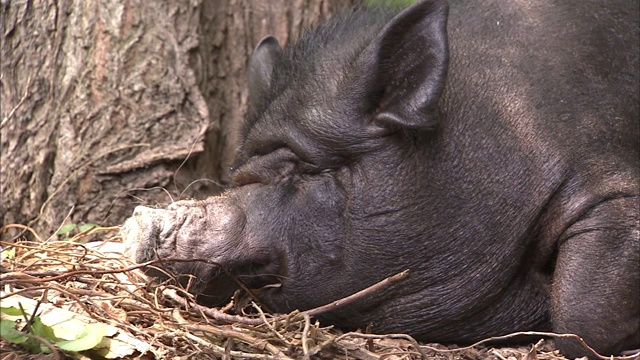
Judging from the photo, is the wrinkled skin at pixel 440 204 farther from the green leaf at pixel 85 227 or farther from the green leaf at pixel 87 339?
the green leaf at pixel 85 227

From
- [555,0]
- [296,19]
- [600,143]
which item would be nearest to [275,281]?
[600,143]

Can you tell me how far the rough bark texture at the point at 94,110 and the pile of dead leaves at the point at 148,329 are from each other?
39.4 inches

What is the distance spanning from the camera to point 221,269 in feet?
12.2

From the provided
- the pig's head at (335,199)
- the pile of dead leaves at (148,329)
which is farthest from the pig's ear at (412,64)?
the pile of dead leaves at (148,329)

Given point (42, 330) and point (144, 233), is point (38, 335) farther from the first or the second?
point (144, 233)

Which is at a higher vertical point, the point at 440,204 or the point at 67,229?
the point at 440,204

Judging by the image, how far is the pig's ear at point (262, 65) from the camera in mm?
4465

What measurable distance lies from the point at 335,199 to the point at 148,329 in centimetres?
87

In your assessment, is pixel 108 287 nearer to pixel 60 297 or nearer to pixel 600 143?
pixel 60 297

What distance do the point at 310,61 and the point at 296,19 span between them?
4.89 ft

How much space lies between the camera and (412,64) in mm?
3666

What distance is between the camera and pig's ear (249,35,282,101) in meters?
4.46

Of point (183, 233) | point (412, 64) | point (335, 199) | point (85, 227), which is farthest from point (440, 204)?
point (85, 227)

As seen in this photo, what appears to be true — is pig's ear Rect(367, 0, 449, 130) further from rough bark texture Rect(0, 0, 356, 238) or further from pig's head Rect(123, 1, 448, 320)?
rough bark texture Rect(0, 0, 356, 238)
